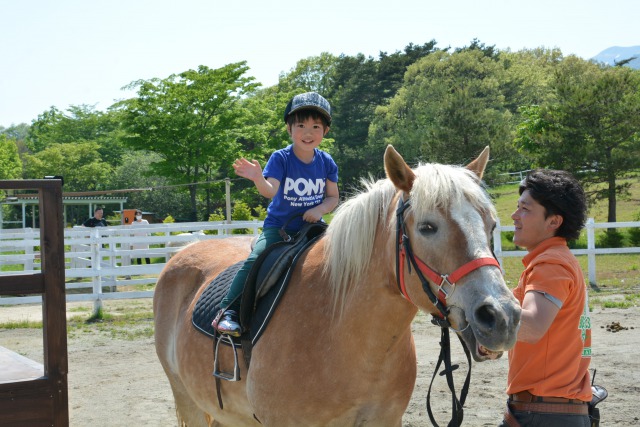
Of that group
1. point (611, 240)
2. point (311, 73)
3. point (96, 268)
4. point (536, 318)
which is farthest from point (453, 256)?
point (311, 73)

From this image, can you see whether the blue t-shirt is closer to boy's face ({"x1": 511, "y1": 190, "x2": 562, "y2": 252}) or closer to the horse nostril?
boy's face ({"x1": 511, "y1": 190, "x2": 562, "y2": 252})

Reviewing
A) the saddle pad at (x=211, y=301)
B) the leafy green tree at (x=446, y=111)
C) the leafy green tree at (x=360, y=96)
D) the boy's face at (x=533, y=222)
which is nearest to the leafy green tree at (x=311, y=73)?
the leafy green tree at (x=360, y=96)

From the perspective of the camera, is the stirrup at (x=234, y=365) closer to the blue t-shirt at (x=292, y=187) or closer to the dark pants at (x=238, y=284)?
the dark pants at (x=238, y=284)

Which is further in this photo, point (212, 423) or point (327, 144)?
point (327, 144)

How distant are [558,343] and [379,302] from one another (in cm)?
80

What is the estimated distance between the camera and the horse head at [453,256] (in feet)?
7.82

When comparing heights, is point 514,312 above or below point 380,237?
below

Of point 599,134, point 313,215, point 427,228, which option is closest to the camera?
point 427,228

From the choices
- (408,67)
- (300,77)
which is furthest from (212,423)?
(300,77)

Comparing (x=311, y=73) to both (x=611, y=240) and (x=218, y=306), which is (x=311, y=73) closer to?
(x=611, y=240)

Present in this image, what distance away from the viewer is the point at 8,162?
4941 cm

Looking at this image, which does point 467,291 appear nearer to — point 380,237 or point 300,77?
point 380,237

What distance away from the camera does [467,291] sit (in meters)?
2.48

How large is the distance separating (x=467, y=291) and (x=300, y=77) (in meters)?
66.0
